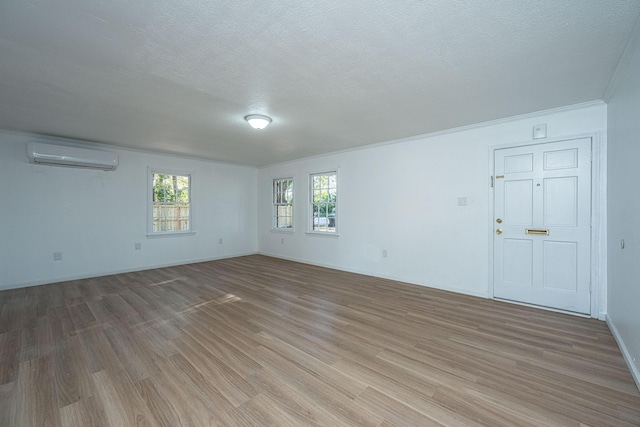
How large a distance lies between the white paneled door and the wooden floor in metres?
0.30

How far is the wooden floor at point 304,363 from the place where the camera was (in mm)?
1596

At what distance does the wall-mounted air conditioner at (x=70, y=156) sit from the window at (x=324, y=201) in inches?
154

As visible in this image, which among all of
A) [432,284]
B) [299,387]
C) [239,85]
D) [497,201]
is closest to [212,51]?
[239,85]

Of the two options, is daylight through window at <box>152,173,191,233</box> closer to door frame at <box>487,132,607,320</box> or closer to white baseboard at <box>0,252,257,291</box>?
white baseboard at <box>0,252,257,291</box>

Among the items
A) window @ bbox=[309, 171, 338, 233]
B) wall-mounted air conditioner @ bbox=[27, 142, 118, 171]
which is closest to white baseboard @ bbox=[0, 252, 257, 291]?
wall-mounted air conditioner @ bbox=[27, 142, 118, 171]

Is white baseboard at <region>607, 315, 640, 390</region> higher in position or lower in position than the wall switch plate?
lower


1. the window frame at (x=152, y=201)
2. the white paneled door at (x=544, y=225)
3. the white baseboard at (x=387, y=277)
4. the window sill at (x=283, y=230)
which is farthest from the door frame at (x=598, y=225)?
the window frame at (x=152, y=201)

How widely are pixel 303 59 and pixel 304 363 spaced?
246cm

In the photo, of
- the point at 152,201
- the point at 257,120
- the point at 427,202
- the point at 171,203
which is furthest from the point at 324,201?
the point at 152,201

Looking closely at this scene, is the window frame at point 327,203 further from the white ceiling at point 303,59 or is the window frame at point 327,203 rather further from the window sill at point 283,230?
the white ceiling at point 303,59

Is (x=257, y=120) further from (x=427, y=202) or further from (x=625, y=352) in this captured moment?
(x=625, y=352)

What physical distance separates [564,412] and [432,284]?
2.60 meters

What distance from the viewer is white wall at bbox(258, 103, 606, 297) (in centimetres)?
360

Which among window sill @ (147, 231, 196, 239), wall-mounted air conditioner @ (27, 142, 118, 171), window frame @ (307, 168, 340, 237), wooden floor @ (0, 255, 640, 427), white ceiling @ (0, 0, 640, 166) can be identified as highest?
white ceiling @ (0, 0, 640, 166)
